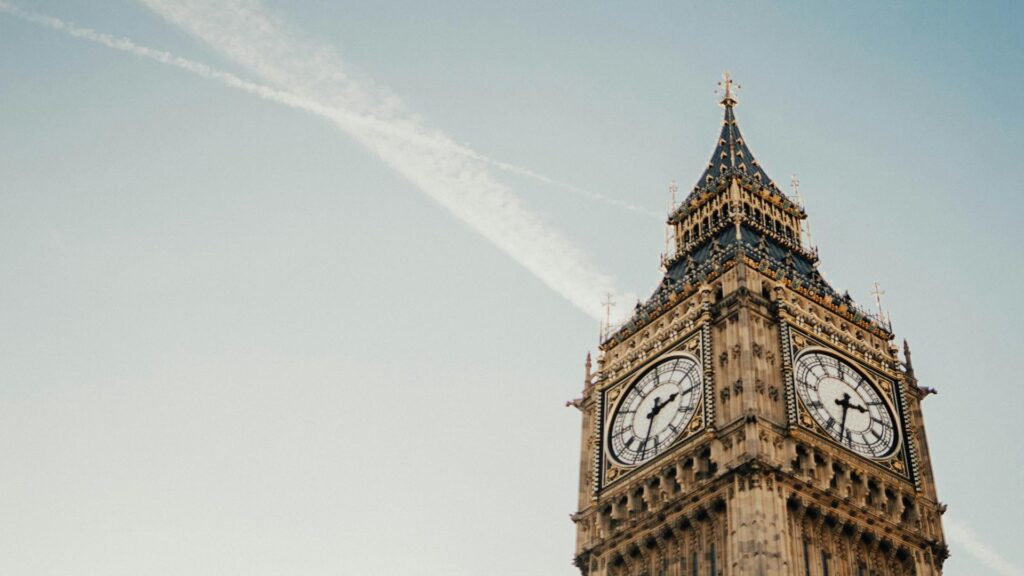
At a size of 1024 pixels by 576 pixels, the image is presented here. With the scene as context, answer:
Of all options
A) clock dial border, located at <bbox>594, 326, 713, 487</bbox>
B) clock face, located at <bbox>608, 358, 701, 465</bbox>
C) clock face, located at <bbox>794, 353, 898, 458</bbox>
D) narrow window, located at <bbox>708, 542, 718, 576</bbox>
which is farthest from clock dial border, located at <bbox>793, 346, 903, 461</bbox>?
narrow window, located at <bbox>708, 542, 718, 576</bbox>

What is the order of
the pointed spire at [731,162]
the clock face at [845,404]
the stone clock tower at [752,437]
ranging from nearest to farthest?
the stone clock tower at [752,437] < the clock face at [845,404] < the pointed spire at [731,162]

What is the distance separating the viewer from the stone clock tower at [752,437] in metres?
53.6

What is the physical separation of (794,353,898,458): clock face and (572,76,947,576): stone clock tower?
3.0 inches

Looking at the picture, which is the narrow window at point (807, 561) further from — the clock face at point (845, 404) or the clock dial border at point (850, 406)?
the clock face at point (845, 404)

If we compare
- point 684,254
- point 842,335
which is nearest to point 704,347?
point 842,335

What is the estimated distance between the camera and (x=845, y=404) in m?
59.9

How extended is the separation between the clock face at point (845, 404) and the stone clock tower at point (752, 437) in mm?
76

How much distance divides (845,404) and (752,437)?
8.03 m

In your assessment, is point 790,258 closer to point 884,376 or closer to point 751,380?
point 884,376

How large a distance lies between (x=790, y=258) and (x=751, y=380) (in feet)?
50.1

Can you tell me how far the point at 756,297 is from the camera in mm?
61750

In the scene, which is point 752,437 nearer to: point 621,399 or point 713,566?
point 713,566

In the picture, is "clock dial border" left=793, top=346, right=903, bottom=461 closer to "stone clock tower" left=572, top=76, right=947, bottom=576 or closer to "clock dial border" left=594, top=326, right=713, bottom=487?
"stone clock tower" left=572, top=76, right=947, bottom=576

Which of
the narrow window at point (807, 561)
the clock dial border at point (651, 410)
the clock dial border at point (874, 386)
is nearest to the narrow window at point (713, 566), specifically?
the narrow window at point (807, 561)
